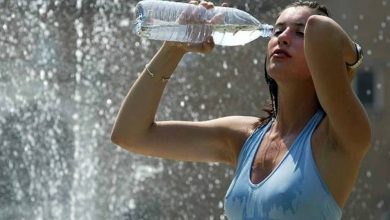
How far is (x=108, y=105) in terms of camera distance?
22.7 ft

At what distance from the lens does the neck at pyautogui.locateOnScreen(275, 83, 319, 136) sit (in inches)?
87.9

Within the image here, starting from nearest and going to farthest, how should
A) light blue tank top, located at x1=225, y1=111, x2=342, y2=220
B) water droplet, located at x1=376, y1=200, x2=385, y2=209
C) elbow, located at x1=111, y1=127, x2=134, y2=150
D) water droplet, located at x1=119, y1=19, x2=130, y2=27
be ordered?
light blue tank top, located at x1=225, y1=111, x2=342, y2=220
elbow, located at x1=111, y1=127, x2=134, y2=150
water droplet, located at x1=376, y1=200, x2=385, y2=209
water droplet, located at x1=119, y1=19, x2=130, y2=27

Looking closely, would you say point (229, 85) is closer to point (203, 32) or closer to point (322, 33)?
point (203, 32)

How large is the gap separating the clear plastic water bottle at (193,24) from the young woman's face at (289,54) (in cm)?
21

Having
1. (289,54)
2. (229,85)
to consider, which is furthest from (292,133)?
(229,85)

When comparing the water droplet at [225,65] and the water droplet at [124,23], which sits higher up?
the water droplet at [124,23]

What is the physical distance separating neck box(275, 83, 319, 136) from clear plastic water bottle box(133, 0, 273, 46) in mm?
248

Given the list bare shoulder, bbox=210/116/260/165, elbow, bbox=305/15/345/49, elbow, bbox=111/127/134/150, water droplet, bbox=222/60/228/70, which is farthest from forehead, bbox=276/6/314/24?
water droplet, bbox=222/60/228/70

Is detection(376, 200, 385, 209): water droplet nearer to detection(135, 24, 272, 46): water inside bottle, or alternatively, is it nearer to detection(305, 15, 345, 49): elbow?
detection(135, 24, 272, 46): water inside bottle

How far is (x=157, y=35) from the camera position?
8.50 feet

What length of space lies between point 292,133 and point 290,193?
0.19 metres

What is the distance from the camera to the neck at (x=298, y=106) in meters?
2.23

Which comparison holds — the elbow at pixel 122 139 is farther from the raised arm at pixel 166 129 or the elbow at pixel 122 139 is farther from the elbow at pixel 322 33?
the elbow at pixel 322 33

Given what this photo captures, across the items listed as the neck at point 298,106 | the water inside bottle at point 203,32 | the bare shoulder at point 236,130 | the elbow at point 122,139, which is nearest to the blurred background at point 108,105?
the water inside bottle at point 203,32
